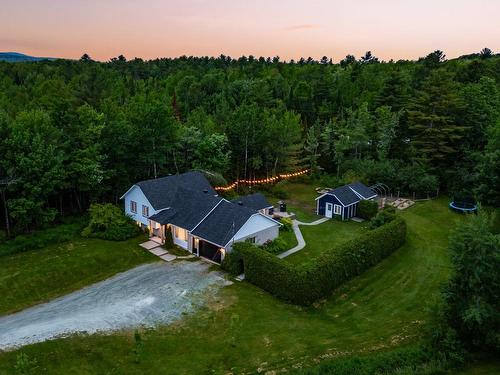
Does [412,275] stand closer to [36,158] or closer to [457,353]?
[457,353]

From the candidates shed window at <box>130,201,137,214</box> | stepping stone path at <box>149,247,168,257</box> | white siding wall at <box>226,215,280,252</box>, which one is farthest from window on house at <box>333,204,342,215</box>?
shed window at <box>130,201,137,214</box>

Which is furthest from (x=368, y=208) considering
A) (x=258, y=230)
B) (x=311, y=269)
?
(x=311, y=269)

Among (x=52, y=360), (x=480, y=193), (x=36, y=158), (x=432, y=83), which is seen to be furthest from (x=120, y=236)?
(x=432, y=83)

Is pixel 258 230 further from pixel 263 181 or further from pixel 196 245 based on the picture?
pixel 263 181

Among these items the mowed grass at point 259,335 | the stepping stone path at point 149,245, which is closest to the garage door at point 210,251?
the mowed grass at point 259,335

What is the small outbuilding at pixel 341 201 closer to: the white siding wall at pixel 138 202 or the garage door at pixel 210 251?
the garage door at pixel 210 251
